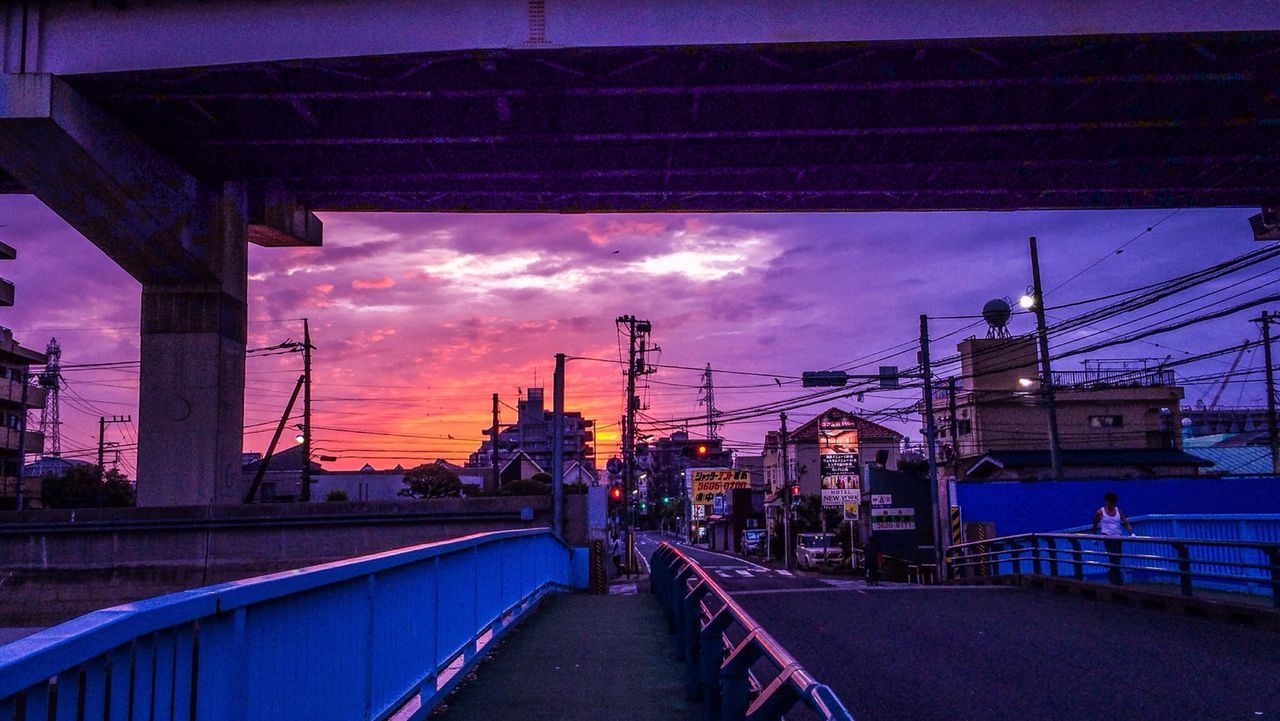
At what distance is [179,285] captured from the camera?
26766 mm

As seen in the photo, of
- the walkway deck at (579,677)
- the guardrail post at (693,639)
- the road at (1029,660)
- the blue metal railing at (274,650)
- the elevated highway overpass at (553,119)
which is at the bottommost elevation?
the road at (1029,660)

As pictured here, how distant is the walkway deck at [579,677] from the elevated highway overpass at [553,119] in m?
11.1

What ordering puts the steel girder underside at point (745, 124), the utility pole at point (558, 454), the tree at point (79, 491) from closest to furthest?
the steel girder underside at point (745, 124), the utility pole at point (558, 454), the tree at point (79, 491)

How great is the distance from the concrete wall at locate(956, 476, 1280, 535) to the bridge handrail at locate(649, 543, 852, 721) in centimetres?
2999

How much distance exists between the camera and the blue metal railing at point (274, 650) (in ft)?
9.16

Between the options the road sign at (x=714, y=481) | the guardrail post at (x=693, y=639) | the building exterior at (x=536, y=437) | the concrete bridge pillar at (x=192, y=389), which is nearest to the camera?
the guardrail post at (x=693, y=639)

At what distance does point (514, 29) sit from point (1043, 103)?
12.4m

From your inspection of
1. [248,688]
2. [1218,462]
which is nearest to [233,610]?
[248,688]

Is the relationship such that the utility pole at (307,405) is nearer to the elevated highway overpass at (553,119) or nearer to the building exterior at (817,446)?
the elevated highway overpass at (553,119)

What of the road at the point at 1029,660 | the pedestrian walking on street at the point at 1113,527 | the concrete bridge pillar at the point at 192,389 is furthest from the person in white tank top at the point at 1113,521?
the concrete bridge pillar at the point at 192,389

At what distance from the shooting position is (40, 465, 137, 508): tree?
66000 mm

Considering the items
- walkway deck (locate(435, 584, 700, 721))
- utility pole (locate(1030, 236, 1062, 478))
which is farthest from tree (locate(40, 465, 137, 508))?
walkway deck (locate(435, 584, 700, 721))

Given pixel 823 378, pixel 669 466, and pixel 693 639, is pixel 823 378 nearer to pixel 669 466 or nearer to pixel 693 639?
pixel 693 639

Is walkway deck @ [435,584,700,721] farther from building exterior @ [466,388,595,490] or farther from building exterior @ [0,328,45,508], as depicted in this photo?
building exterior @ [466,388,595,490]
